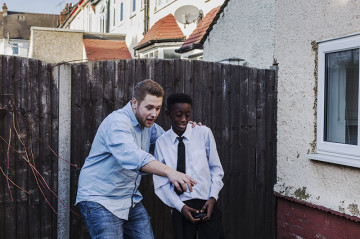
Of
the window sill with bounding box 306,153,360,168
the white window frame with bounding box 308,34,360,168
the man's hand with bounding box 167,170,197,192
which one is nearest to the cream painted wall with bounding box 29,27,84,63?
the white window frame with bounding box 308,34,360,168

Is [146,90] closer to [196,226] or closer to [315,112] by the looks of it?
[196,226]

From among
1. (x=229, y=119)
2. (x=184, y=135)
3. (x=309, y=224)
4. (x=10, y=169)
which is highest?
(x=229, y=119)

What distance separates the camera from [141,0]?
56.3ft

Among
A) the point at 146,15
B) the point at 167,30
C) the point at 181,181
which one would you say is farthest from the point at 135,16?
the point at 181,181

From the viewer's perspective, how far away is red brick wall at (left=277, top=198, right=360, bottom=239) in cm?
418

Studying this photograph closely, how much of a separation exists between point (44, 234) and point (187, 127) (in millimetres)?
1831

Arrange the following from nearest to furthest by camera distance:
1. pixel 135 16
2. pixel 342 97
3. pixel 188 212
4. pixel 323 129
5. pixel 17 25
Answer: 1. pixel 188 212
2. pixel 342 97
3. pixel 323 129
4. pixel 135 16
5. pixel 17 25

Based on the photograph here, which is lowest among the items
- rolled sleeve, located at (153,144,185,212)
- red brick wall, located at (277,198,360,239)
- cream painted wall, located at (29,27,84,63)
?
red brick wall, located at (277,198,360,239)

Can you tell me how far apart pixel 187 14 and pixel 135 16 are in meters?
7.16

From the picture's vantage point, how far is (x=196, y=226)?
3.53m

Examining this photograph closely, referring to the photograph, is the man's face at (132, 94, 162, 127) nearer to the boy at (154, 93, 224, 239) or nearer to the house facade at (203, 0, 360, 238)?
the boy at (154, 93, 224, 239)

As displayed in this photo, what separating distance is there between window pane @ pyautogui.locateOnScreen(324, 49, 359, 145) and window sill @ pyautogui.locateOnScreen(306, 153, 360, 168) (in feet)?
0.55

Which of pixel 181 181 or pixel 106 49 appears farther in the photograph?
pixel 106 49

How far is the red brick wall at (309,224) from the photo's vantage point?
4.18m
